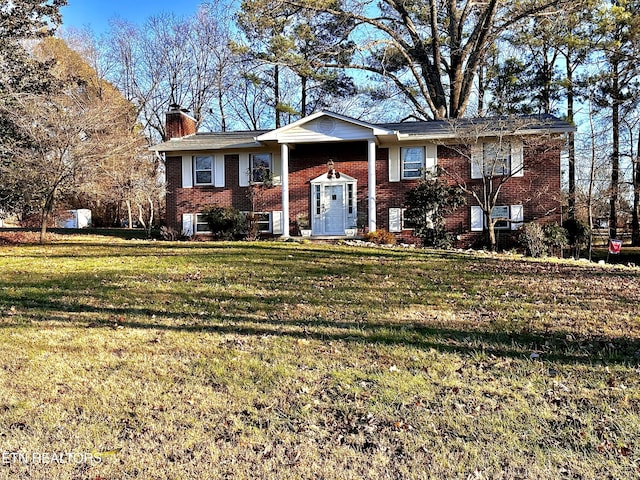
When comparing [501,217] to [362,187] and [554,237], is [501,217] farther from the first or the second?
[362,187]

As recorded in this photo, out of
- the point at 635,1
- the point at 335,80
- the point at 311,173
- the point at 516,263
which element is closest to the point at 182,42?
the point at 335,80

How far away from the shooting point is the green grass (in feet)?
9.47

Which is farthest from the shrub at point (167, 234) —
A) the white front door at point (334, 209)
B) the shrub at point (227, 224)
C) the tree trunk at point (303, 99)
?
the tree trunk at point (303, 99)

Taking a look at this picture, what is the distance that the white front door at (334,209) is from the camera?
1778cm

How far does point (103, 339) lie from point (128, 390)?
56.1 inches

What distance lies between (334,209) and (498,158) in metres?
5.89

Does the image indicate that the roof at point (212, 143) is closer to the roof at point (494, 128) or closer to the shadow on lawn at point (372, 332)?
the roof at point (494, 128)

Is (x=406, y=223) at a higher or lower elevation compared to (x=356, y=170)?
lower

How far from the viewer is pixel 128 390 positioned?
384cm

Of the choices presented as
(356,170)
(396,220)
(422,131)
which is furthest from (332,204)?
(422,131)

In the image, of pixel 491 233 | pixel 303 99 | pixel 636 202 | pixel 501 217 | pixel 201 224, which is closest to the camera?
pixel 491 233

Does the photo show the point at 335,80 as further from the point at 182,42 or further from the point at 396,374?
the point at 396,374

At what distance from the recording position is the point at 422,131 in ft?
57.3

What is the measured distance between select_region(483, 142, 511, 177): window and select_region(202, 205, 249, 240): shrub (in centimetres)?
852
